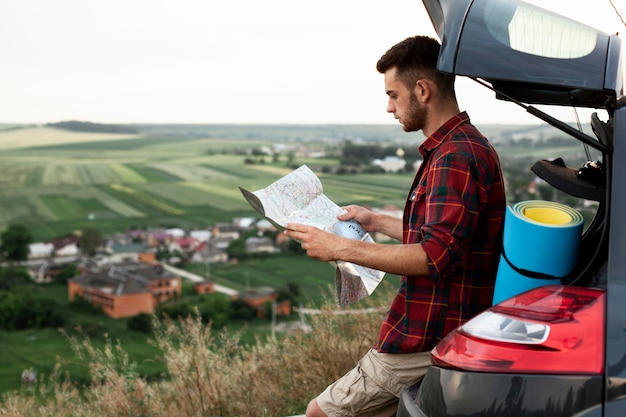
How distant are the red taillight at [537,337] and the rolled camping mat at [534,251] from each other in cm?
16

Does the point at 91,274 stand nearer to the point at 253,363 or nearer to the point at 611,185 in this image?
the point at 253,363

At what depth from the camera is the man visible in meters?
2.33

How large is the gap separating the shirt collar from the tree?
46849 millimetres

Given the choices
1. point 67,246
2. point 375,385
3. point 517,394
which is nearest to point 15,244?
point 67,246

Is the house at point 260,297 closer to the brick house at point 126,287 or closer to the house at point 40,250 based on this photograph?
the brick house at point 126,287

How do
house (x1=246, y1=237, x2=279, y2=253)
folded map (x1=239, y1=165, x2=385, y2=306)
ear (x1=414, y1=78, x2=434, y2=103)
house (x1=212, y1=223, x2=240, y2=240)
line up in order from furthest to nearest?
house (x1=212, y1=223, x2=240, y2=240) → house (x1=246, y1=237, x2=279, y2=253) → folded map (x1=239, y1=165, x2=385, y2=306) → ear (x1=414, y1=78, x2=434, y2=103)

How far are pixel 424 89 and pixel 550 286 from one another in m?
0.79

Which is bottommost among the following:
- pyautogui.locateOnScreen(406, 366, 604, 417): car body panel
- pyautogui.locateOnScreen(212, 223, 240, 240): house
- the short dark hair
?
pyautogui.locateOnScreen(212, 223, 240, 240): house

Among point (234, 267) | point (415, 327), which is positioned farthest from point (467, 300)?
point (234, 267)

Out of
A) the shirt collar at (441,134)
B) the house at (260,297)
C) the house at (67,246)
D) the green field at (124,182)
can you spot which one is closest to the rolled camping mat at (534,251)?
the shirt collar at (441,134)

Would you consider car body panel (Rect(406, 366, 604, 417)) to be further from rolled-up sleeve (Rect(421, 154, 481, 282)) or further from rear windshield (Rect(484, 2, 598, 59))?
rear windshield (Rect(484, 2, 598, 59))

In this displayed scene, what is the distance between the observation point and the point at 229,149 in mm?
52344

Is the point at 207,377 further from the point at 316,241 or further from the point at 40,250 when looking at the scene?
the point at 40,250

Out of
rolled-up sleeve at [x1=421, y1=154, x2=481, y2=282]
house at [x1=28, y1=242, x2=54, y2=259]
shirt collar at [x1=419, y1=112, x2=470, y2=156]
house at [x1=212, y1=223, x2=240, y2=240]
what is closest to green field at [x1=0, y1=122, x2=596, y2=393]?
house at [x1=28, y1=242, x2=54, y2=259]
